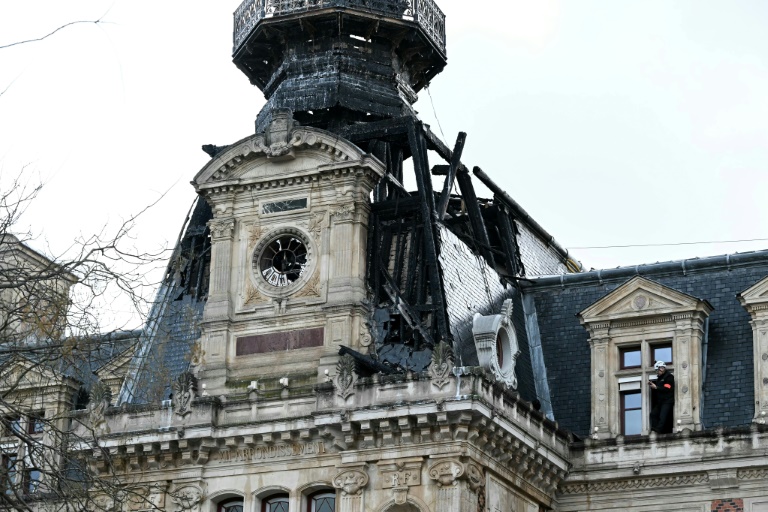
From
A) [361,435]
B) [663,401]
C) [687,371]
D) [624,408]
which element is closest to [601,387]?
[624,408]

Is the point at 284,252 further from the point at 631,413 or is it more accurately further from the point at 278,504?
the point at 631,413

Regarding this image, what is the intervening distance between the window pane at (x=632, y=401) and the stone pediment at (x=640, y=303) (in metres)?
2.00

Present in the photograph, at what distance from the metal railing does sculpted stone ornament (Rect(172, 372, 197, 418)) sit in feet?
38.0

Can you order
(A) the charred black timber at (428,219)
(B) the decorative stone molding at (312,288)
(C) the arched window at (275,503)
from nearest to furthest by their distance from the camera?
(C) the arched window at (275,503) < (A) the charred black timber at (428,219) < (B) the decorative stone molding at (312,288)

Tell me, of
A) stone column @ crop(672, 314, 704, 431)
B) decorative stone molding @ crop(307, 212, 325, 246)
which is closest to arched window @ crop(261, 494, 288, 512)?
decorative stone molding @ crop(307, 212, 325, 246)

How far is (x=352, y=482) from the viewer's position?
135 feet

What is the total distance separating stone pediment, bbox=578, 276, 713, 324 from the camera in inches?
1767

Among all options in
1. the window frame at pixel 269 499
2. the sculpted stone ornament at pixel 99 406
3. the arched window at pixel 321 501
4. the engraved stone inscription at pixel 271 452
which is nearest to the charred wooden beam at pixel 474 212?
the engraved stone inscription at pixel 271 452

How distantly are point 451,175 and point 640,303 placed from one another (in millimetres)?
6278

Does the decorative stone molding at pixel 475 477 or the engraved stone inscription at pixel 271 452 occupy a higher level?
the engraved stone inscription at pixel 271 452

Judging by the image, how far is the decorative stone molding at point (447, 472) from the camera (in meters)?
40.2

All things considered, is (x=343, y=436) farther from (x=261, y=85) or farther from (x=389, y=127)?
(x=261, y=85)

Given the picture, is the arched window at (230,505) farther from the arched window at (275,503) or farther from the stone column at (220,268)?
the stone column at (220,268)

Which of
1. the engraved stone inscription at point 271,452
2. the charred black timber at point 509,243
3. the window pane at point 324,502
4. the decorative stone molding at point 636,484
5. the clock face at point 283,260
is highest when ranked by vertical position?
the charred black timber at point 509,243
